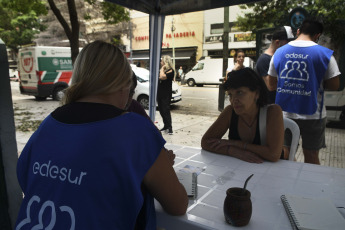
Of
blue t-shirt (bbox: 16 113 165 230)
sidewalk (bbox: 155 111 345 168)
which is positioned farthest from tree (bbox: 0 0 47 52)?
blue t-shirt (bbox: 16 113 165 230)

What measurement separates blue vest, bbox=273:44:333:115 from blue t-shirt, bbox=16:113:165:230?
2165mm

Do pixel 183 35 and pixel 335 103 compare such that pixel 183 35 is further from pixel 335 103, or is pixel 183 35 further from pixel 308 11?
pixel 335 103

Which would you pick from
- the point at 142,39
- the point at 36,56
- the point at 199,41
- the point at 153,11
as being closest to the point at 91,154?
the point at 153,11

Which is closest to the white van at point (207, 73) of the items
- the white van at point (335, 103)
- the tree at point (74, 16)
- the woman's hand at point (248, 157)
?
the tree at point (74, 16)

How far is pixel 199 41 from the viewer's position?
2811 centimetres

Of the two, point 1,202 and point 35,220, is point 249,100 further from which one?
point 1,202

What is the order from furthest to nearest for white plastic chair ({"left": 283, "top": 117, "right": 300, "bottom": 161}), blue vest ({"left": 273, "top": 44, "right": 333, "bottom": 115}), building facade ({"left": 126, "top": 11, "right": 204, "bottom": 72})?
1. building facade ({"left": 126, "top": 11, "right": 204, "bottom": 72})
2. blue vest ({"left": 273, "top": 44, "right": 333, "bottom": 115})
3. white plastic chair ({"left": 283, "top": 117, "right": 300, "bottom": 161})

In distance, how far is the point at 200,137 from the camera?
613 cm

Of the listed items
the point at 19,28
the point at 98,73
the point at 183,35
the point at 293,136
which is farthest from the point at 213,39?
the point at 98,73

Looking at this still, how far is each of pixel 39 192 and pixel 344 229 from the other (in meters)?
1.14

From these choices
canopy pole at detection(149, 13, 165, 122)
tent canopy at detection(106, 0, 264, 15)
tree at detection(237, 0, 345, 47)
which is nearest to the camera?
tent canopy at detection(106, 0, 264, 15)

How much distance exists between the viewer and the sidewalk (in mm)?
4546

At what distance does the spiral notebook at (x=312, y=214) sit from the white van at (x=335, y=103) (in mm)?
5707

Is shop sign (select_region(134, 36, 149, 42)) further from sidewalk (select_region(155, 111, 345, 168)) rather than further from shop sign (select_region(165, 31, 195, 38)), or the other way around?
sidewalk (select_region(155, 111, 345, 168))
